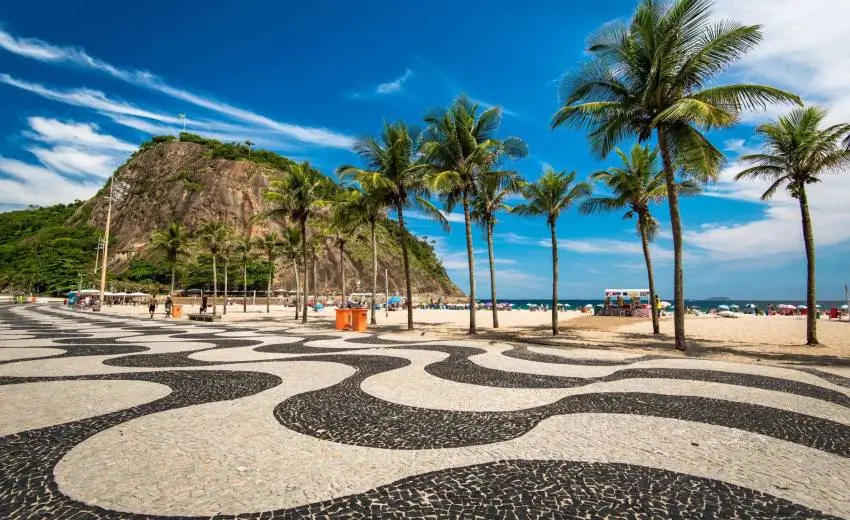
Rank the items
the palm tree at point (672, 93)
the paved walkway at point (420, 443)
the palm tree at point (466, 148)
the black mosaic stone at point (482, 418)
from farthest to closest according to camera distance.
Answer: the palm tree at point (466, 148)
the palm tree at point (672, 93)
the black mosaic stone at point (482, 418)
the paved walkway at point (420, 443)

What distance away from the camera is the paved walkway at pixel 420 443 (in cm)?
327

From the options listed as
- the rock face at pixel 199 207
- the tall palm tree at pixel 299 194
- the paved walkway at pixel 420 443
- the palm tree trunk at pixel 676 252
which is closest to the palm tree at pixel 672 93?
the palm tree trunk at pixel 676 252

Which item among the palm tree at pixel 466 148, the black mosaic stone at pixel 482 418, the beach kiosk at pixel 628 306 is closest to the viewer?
the black mosaic stone at pixel 482 418

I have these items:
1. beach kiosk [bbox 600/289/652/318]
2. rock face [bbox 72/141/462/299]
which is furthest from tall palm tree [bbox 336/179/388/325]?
rock face [bbox 72/141/462/299]

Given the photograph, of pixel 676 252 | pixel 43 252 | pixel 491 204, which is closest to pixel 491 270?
pixel 491 204

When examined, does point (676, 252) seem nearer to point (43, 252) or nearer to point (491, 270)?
point (491, 270)

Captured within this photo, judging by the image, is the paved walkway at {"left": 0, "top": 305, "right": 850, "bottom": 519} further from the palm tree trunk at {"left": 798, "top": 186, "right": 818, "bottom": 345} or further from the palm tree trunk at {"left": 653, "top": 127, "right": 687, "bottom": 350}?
the palm tree trunk at {"left": 798, "top": 186, "right": 818, "bottom": 345}

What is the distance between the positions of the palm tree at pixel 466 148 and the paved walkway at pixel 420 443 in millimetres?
12341

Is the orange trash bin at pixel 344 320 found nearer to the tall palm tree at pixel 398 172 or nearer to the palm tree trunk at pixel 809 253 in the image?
the tall palm tree at pixel 398 172

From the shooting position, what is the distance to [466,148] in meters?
20.0

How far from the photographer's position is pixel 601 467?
4.01 m

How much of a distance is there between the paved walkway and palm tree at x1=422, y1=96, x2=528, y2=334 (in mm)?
12341

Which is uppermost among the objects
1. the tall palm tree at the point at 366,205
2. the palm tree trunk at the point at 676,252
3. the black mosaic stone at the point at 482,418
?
the tall palm tree at the point at 366,205

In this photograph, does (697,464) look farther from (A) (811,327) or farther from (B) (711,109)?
(A) (811,327)
